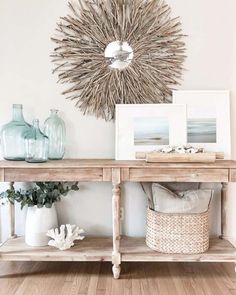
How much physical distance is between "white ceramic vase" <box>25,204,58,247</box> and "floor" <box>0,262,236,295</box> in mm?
194

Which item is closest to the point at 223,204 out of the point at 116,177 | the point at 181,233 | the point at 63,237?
the point at 181,233

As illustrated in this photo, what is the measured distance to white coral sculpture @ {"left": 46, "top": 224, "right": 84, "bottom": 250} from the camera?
232 cm

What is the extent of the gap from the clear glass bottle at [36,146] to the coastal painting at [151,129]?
638 millimetres

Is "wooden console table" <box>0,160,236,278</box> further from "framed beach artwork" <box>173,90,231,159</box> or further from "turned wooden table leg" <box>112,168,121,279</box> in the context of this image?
"framed beach artwork" <box>173,90,231,159</box>

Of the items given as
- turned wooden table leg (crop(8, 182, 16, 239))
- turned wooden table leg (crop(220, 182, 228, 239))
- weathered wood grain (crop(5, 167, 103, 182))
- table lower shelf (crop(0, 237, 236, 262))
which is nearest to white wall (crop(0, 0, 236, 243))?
turned wooden table leg (crop(220, 182, 228, 239))

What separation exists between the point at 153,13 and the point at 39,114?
109 cm

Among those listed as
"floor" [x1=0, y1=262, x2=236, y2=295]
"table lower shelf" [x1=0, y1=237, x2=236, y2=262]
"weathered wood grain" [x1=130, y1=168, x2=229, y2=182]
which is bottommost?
"floor" [x1=0, y1=262, x2=236, y2=295]

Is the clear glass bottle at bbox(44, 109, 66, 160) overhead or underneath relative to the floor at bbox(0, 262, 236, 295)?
Answer: overhead

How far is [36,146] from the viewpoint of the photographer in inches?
93.9

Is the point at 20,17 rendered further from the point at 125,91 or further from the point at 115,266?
the point at 115,266

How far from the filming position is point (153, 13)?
252 centimetres

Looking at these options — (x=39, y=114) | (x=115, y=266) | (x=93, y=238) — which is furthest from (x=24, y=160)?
(x=115, y=266)

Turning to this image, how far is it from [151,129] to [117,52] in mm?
593

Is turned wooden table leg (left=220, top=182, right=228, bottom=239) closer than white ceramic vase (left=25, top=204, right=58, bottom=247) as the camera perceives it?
No
